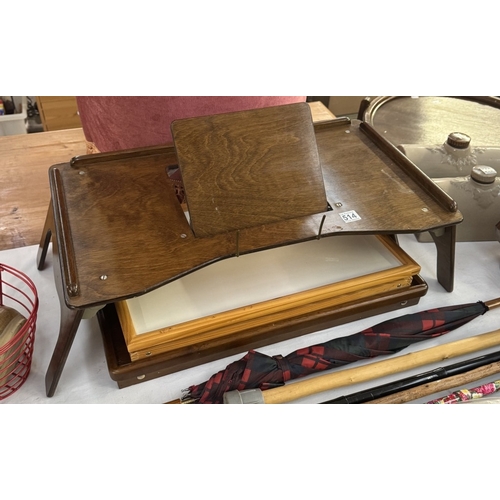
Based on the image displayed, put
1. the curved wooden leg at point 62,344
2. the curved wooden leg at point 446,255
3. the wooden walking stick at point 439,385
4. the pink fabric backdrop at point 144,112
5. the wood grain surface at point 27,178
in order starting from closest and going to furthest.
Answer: the curved wooden leg at point 62,344
the wooden walking stick at point 439,385
the curved wooden leg at point 446,255
the pink fabric backdrop at point 144,112
the wood grain surface at point 27,178

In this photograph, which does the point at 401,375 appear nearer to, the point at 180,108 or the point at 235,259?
the point at 235,259

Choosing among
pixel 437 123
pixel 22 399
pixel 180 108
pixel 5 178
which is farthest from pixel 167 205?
pixel 437 123

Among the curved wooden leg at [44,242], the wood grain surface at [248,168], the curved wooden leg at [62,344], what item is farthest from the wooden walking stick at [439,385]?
the curved wooden leg at [44,242]

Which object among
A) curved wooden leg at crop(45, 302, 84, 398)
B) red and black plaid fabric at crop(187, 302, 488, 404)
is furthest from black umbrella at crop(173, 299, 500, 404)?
curved wooden leg at crop(45, 302, 84, 398)

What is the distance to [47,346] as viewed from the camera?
107 cm

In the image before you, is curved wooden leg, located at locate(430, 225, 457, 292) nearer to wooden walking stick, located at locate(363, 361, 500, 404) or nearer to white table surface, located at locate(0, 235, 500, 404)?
white table surface, located at locate(0, 235, 500, 404)

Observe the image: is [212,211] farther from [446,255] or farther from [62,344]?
[446,255]

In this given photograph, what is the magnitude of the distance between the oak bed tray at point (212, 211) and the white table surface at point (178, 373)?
32 millimetres

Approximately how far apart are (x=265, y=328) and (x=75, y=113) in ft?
6.08

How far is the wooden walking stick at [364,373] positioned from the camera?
3.18 feet

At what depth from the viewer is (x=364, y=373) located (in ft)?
3.38

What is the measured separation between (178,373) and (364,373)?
36 cm

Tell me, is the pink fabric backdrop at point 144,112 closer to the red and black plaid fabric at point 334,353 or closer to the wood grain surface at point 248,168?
the wood grain surface at point 248,168

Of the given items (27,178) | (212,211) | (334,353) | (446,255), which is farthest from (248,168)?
(27,178)
